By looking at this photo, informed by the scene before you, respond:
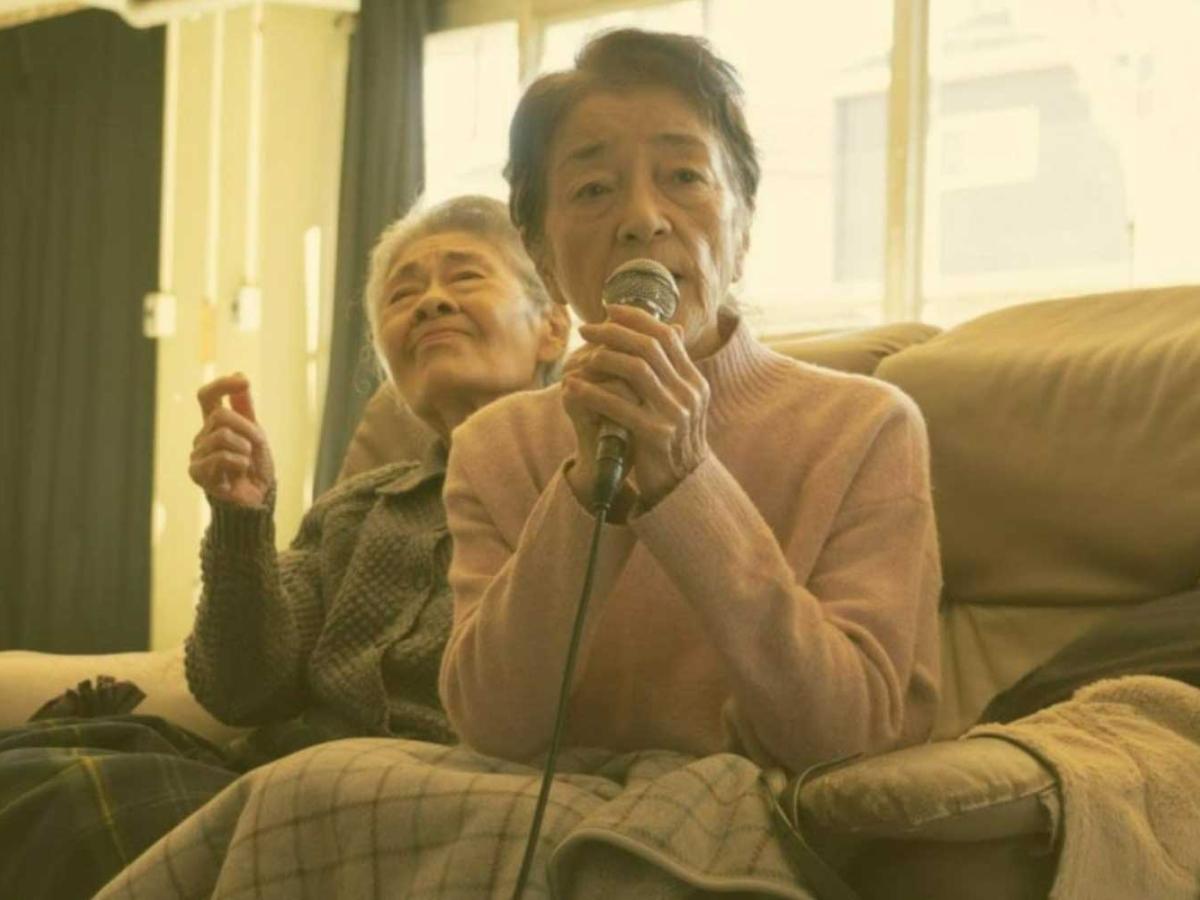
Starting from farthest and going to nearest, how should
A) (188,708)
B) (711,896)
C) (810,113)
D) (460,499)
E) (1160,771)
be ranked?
(810,113) < (188,708) < (460,499) < (1160,771) < (711,896)

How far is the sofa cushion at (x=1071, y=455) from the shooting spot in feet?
5.48

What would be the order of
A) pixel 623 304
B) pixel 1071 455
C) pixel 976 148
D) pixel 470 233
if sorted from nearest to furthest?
pixel 623 304
pixel 1071 455
pixel 470 233
pixel 976 148

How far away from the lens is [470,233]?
7.07 feet

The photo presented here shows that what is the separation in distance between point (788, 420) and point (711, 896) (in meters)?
0.54

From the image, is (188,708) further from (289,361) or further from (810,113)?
(289,361)

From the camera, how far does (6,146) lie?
221 inches

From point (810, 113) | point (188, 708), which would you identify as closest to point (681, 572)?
point (188, 708)

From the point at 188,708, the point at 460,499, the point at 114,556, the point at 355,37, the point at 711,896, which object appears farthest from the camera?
the point at 114,556

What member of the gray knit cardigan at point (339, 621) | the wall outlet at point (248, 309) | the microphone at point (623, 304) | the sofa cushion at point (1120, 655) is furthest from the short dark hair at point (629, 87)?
the wall outlet at point (248, 309)

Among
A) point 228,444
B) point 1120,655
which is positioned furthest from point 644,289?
point 228,444

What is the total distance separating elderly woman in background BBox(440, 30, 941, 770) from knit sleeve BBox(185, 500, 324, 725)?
0.51 meters

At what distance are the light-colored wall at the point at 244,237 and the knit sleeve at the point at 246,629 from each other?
3185 mm

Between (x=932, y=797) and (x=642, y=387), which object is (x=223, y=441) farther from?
(x=932, y=797)

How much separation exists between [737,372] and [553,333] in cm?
75
